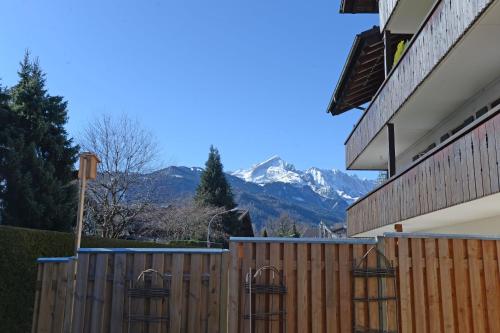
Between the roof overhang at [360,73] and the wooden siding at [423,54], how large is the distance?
8.18 feet

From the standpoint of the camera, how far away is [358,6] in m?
19.7

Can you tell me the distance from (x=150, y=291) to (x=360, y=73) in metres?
15.8

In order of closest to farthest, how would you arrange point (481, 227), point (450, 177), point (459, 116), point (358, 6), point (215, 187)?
→ point (450, 177)
point (481, 227)
point (459, 116)
point (358, 6)
point (215, 187)

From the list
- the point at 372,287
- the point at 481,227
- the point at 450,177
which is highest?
the point at 450,177

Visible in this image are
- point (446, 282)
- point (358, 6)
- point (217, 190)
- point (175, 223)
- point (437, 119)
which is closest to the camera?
point (446, 282)

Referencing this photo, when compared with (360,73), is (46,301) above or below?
below

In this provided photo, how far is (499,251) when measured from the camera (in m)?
6.12

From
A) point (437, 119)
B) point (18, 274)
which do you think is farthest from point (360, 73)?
point (18, 274)

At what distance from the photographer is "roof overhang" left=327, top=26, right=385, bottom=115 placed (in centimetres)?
1709

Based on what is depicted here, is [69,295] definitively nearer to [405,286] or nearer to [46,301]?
[46,301]

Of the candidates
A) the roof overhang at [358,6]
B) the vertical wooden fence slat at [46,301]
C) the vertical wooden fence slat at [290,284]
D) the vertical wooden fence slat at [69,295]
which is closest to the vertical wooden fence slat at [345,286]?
the vertical wooden fence slat at [290,284]

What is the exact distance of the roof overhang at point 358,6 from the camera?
19.5 meters

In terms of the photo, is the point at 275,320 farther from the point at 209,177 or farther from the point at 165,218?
the point at 209,177

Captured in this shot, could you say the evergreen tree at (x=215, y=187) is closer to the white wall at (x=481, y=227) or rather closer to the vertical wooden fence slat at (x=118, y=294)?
the white wall at (x=481, y=227)
